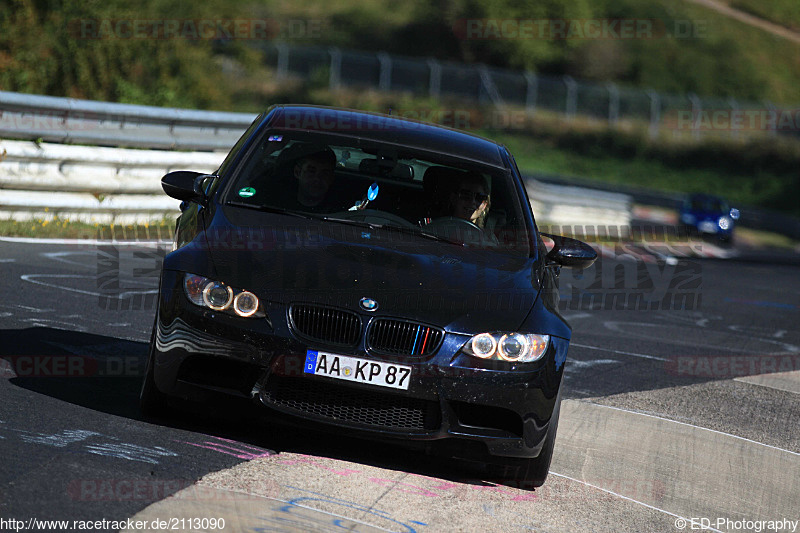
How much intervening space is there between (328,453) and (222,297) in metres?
0.91

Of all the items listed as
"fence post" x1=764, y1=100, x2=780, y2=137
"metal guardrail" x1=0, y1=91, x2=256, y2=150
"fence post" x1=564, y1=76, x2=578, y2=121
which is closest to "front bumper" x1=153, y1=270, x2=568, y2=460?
"metal guardrail" x1=0, y1=91, x2=256, y2=150

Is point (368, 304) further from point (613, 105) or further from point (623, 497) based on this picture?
point (613, 105)

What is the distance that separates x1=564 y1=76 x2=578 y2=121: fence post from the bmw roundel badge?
44.8m

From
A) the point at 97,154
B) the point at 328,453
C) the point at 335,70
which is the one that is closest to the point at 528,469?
the point at 328,453

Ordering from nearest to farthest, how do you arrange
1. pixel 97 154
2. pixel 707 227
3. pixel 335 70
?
pixel 97 154 → pixel 707 227 → pixel 335 70

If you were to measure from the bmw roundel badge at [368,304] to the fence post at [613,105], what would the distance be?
46.2m

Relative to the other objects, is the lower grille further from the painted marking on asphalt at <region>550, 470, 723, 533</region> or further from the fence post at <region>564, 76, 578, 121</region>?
the fence post at <region>564, 76, 578, 121</region>

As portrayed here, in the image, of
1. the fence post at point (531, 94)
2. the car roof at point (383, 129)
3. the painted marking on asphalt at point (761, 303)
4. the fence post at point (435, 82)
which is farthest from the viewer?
the fence post at point (531, 94)

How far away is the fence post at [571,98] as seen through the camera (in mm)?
49031

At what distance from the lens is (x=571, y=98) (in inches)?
1962

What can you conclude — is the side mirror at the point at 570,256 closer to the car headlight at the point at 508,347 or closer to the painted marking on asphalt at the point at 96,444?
the car headlight at the point at 508,347

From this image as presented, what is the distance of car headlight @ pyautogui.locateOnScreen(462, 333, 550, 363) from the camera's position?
4.95 meters

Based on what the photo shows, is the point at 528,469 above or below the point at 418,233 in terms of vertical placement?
below

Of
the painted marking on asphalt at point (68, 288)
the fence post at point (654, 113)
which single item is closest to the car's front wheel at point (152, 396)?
the painted marking on asphalt at point (68, 288)
